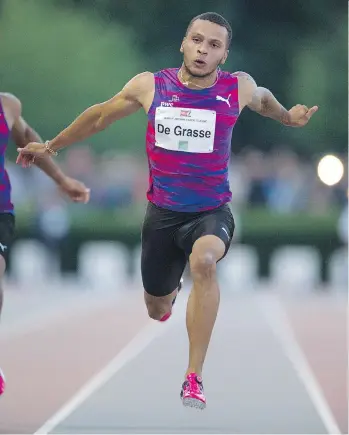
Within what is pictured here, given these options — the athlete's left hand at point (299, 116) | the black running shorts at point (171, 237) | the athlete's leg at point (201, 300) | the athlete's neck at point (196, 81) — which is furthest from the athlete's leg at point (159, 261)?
the athlete's left hand at point (299, 116)

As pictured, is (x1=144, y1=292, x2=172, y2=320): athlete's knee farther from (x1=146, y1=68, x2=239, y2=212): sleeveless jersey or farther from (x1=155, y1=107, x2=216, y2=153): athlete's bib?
(x1=155, y1=107, x2=216, y2=153): athlete's bib

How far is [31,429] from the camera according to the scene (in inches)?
344

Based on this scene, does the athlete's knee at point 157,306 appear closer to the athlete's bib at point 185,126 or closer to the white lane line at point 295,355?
the white lane line at point 295,355

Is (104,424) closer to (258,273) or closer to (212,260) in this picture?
(212,260)

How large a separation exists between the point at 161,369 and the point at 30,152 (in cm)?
356

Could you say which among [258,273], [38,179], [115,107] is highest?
[115,107]

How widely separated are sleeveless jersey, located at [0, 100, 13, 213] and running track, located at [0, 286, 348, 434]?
4.41 feet

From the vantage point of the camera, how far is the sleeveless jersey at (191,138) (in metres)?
8.57

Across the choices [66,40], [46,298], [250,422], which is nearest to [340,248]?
[46,298]

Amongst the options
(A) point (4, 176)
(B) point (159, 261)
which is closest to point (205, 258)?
(B) point (159, 261)

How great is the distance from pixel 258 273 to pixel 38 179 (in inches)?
160

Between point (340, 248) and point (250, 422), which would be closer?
point (250, 422)

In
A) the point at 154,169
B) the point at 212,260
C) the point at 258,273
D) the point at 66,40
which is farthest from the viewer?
the point at 66,40

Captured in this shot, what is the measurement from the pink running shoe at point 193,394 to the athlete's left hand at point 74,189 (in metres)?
2.27
